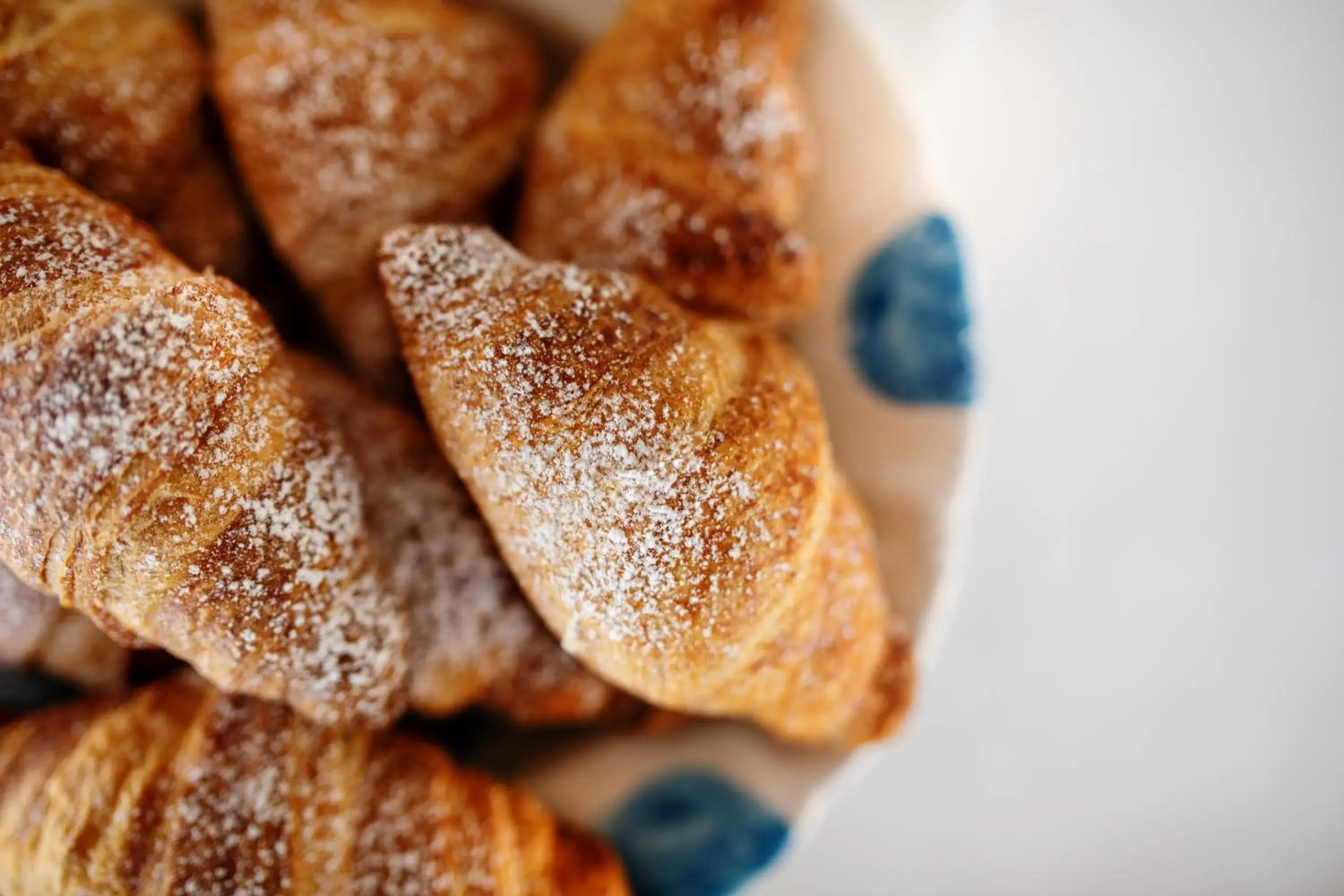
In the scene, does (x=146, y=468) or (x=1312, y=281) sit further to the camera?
(x=1312, y=281)

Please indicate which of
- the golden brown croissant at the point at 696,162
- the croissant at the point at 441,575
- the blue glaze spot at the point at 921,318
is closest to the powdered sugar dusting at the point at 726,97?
the golden brown croissant at the point at 696,162

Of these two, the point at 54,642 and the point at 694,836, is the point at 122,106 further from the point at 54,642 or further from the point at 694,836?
the point at 694,836

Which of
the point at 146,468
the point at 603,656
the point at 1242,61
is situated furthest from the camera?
the point at 1242,61

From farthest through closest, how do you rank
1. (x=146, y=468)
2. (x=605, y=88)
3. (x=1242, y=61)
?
(x=1242, y=61) → (x=605, y=88) → (x=146, y=468)

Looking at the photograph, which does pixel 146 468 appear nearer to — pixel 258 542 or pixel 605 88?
pixel 258 542

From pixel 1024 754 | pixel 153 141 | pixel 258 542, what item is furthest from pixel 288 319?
pixel 1024 754

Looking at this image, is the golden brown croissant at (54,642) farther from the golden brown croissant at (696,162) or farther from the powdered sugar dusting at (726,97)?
the powdered sugar dusting at (726,97)

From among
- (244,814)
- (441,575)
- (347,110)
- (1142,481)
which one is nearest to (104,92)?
(347,110)
